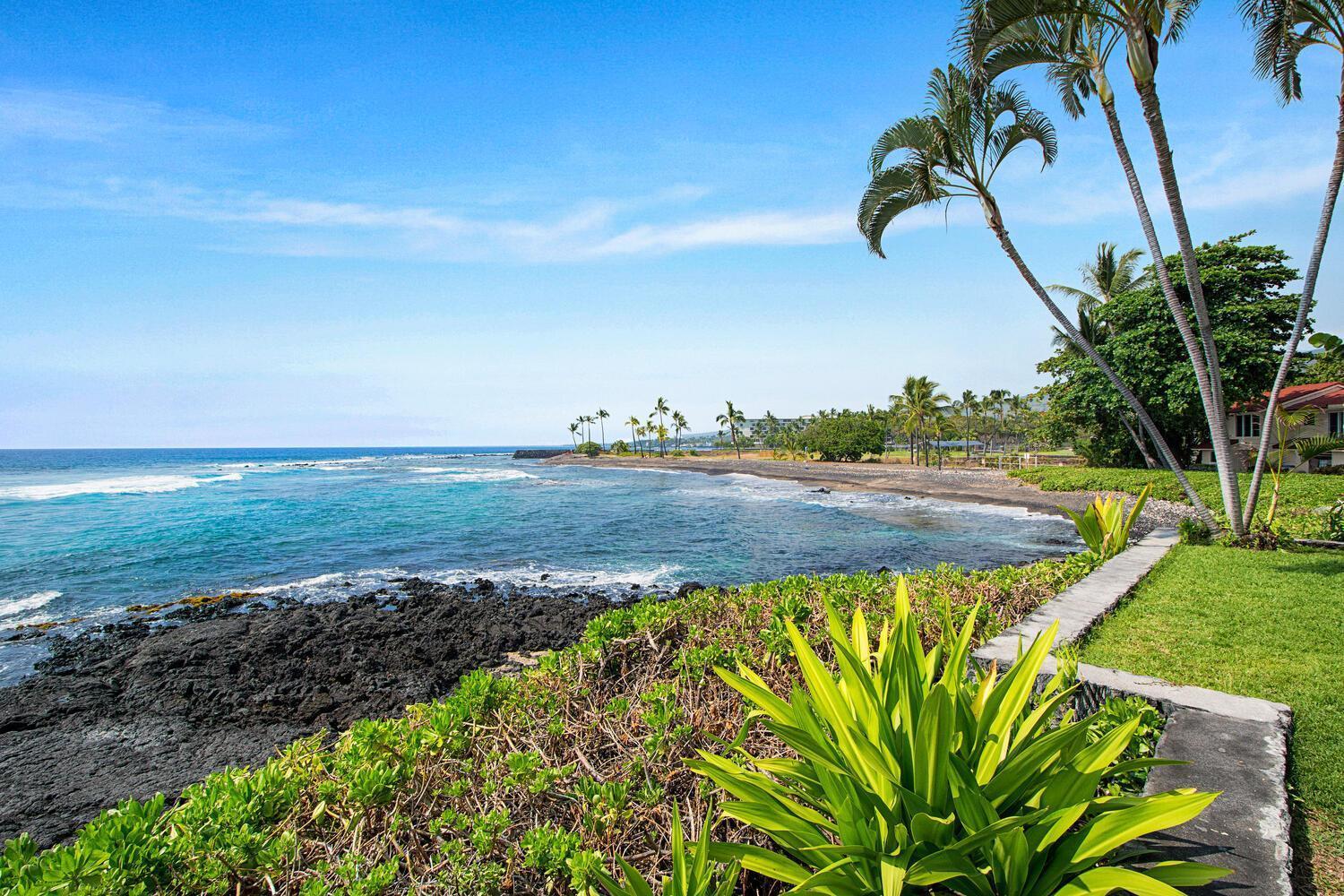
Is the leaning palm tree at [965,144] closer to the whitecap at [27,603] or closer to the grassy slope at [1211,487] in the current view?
the grassy slope at [1211,487]

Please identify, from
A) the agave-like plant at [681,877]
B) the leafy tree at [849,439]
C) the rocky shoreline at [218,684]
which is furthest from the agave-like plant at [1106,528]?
the leafy tree at [849,439]

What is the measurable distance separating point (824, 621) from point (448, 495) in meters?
32.6

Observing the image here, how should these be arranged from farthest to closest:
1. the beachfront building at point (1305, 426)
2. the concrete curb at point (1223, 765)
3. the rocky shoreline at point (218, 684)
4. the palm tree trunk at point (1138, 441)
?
the beachfront building at point (1305, 426) < the palm tree trunk at point (1138, 441) < the rocky shoreline at point (218, 684) < the concrete curb at point (1223, 765)

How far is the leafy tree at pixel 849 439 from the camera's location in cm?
5459

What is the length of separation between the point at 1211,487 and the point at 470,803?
22.9 meters

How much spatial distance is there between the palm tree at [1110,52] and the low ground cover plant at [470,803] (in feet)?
28.6

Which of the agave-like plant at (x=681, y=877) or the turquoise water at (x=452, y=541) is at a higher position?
the agave-like plant at (x=681, y=877)

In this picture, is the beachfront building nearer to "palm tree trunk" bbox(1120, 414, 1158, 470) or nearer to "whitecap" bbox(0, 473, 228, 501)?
"palm tree trunk" bbox(1120, 414, 1158, 470)

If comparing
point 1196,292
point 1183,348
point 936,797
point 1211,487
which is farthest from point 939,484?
point 936,797

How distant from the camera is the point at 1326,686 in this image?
3.92 m

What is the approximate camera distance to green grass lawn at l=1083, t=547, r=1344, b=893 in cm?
288

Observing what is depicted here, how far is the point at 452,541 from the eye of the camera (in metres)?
19.5

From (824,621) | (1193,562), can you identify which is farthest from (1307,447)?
(824,621)

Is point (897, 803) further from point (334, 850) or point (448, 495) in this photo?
point (448, 495)
